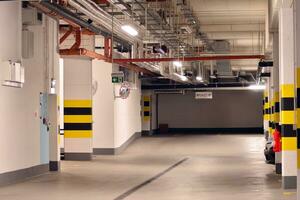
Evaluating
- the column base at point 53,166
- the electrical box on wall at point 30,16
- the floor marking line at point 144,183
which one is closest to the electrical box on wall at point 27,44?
the electrical box on wall at point 30,16

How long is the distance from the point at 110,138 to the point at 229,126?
1947 cm

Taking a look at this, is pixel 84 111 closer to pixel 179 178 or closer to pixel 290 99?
pixel 179 178

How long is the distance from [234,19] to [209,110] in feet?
67.9

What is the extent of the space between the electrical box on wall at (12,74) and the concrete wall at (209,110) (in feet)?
85.7

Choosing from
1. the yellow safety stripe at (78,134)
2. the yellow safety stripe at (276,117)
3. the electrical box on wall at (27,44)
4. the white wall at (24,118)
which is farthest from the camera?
the yellow safety stripe at (78,134)

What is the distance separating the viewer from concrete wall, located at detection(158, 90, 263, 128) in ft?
125

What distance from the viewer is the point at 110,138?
65.1 feet

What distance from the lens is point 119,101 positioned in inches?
842

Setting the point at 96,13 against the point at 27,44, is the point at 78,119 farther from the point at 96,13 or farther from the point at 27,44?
the point at 96,13

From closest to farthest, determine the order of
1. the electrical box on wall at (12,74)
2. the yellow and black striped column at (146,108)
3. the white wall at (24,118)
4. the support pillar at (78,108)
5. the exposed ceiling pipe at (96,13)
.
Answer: the exposed ceiling pipe at (96,13), the electrical box on wall at (12,74), the white wall at (24,118), the support pillar at (78,108), the yellow and black striped column at (146,108)

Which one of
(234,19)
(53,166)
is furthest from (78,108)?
(234,19)

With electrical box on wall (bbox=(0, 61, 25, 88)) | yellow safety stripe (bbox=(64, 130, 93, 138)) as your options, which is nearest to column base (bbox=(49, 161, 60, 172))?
electrical box on wall (bbox=(0, 61, 25, 88))

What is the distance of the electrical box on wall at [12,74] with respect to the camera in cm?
1132

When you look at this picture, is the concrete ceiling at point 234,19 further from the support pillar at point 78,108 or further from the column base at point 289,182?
the column base at point 289,182
